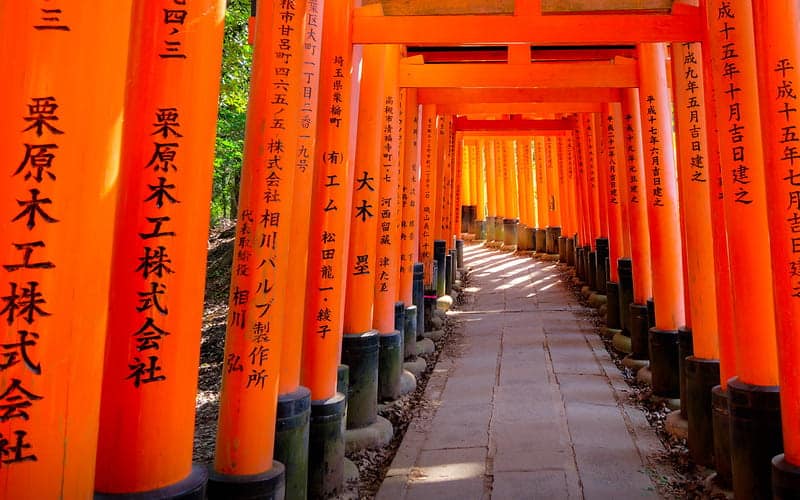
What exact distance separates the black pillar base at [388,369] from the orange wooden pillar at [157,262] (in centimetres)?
373

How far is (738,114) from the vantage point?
131 inches

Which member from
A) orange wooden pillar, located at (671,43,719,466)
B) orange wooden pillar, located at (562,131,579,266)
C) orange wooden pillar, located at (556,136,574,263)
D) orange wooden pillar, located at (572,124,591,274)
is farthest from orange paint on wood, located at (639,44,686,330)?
orange wooden pillar, located at (556,136,574,263)

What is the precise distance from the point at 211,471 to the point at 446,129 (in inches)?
400

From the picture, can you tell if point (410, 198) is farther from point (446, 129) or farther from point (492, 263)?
point (492, 263)

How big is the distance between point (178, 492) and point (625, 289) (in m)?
7.03

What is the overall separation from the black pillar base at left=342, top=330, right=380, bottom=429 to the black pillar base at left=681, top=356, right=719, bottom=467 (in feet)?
7.86

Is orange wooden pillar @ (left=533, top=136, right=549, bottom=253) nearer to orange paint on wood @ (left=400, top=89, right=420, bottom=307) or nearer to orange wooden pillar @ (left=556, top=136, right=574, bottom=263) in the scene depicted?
orange wooden pillar @ (left=556, top=136, right=574, bottom=263)

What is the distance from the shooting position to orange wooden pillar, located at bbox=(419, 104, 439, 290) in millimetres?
9648

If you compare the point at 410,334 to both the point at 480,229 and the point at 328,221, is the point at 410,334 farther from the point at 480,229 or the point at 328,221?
the point at 480,229

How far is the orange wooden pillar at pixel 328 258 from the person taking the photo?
12.5 ft

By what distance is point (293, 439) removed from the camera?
10.8 ft

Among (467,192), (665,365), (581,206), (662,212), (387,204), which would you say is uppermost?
(467,192)

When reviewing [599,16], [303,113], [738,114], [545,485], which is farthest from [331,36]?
[545,485]

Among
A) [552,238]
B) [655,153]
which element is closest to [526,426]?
[655,153]
